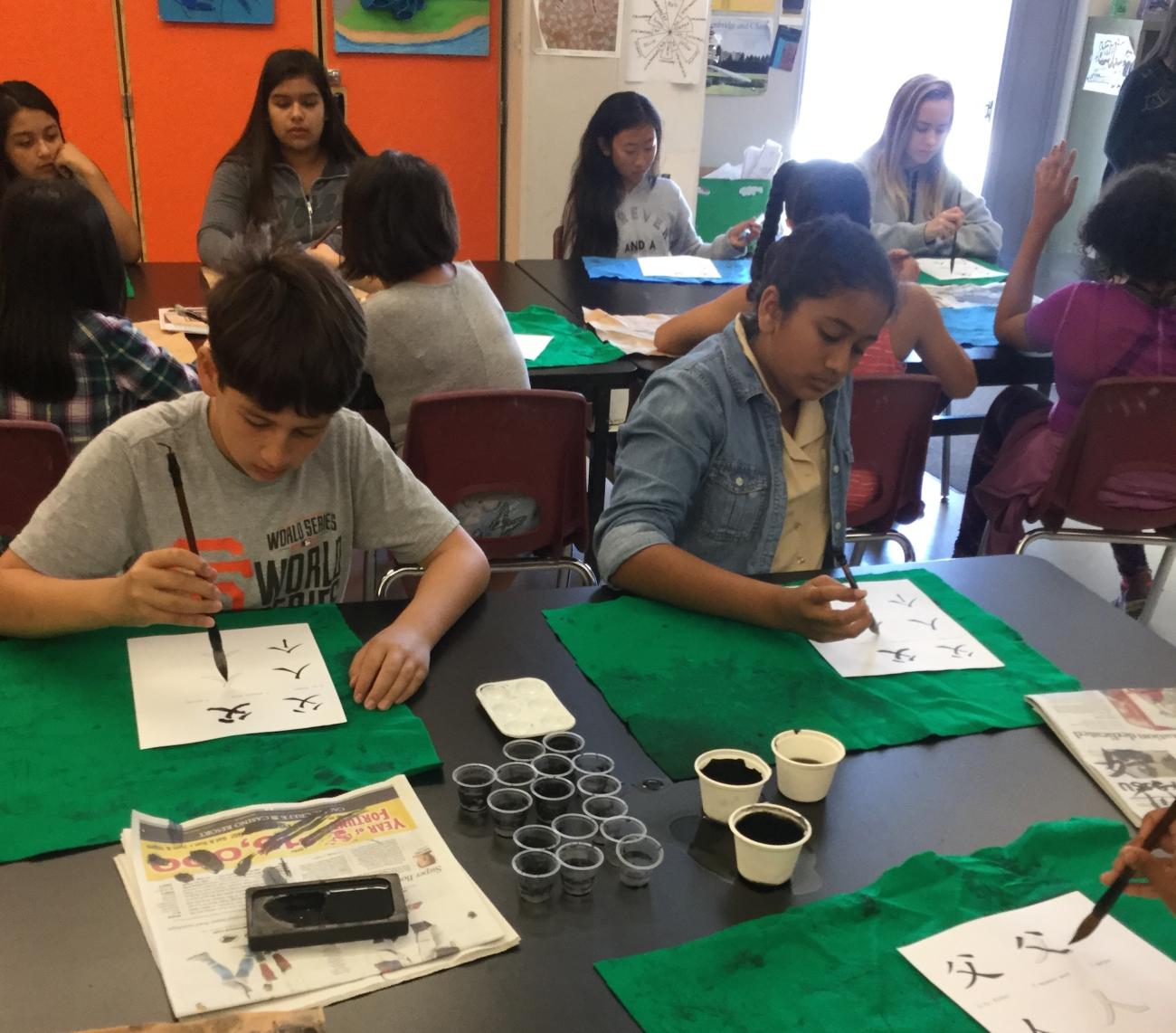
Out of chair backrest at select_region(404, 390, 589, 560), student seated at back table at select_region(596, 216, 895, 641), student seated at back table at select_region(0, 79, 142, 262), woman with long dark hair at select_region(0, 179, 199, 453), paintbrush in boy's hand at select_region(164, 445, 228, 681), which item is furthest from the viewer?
student seated at back table at select_region(0, 79, 142, 262)

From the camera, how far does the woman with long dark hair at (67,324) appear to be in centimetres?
211

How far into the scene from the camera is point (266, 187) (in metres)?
3.47

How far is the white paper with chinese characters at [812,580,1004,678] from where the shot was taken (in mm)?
1479

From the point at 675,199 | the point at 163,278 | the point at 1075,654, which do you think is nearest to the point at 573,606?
the point at 1075,654

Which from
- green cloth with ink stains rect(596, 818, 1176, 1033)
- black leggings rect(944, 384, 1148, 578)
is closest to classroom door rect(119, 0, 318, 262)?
black leggings rect(944, 384, 1148, 578)

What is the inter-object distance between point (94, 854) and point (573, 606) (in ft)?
2.32

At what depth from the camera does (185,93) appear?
15.3ft

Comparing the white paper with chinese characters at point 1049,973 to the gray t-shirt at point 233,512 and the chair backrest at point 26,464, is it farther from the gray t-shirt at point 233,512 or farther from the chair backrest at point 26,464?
the chair backrest at point 26,464

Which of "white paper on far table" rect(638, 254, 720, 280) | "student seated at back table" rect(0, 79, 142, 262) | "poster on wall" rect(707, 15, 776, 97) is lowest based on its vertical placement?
"white paper on far table" rect(638, 254, 720, 280)

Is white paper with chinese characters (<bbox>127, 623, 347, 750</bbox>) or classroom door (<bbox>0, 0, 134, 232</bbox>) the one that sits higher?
classroom door (<bbox>0, 0, 134, 232</bbox>)

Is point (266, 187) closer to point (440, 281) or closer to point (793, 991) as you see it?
point (440, 281)

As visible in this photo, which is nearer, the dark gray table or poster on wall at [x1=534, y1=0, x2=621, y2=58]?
the dark gray table

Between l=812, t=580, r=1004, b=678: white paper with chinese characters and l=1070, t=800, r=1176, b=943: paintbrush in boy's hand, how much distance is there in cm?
46

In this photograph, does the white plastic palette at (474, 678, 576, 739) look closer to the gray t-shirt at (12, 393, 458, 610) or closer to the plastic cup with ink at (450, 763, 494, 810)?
the plastic cup with ink at (450, 763, 494, 810)
